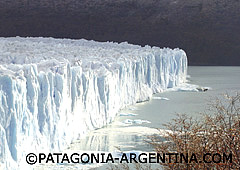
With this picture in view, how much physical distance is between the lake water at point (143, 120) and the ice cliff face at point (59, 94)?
6.7 inches

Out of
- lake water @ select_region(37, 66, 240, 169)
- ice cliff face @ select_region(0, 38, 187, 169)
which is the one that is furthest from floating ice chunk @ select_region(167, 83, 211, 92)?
ice cliff face @ select_region(0, 38, 187, 169)

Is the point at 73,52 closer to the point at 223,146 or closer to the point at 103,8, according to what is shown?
the point at 223,146

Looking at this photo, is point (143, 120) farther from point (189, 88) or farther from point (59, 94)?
point (189, 88)

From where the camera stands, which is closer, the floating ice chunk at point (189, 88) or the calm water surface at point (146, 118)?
the calm water surface at point (146, 118)

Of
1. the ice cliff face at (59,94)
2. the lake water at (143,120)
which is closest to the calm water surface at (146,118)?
the lake water at (143,120)

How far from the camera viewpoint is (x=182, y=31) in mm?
25688

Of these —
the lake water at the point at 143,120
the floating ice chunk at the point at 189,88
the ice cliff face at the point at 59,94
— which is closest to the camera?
the ice cliff face at the point at 59,94

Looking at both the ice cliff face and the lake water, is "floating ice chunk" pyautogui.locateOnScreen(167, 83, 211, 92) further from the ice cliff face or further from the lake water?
the ice cliff face

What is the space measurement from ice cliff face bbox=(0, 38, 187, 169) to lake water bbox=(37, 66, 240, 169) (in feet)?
0.56

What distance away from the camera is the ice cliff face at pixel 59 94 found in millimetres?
5270

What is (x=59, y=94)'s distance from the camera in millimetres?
6660

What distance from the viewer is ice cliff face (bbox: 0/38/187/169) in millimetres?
5270

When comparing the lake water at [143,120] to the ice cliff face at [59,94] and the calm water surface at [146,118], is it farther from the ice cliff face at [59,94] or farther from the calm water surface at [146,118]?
the ice cliff face at [59,94]

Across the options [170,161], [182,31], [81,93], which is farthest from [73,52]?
[182,31]
